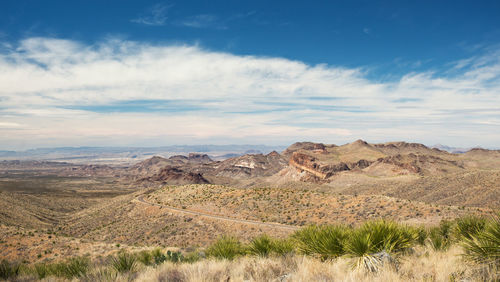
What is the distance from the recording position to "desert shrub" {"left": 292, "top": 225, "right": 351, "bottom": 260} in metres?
7.59

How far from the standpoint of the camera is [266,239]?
31.0 feet

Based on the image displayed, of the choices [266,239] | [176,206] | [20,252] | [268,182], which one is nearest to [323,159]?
[268,182]

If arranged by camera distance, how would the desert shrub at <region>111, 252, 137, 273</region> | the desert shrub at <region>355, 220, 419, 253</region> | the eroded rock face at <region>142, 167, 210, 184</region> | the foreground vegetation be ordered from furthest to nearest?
the eroded rock face at <region>142, 167, 210, 184</region>
the desert shrub at <region>111, 252, 137, 273</region>
the desert shrub at <region>355, 220, 419, 253</region>
the foreground vegetation

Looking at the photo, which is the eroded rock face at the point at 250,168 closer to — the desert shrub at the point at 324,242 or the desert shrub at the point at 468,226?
the desert shrub at the point at 468,226

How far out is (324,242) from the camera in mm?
7684

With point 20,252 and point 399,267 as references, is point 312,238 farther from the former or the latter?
point 20,252

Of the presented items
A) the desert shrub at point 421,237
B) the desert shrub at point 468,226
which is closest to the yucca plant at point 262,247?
the desert shrub at point 421,237

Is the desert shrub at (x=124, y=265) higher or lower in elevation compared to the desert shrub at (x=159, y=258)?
higher

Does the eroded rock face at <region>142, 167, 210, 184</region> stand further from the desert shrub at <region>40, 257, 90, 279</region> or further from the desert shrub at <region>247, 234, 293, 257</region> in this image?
the desert shrub at <region>247, 234, 293, 257</region>

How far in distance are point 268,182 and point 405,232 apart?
13153 centimetres

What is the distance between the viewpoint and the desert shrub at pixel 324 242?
24.9 ft

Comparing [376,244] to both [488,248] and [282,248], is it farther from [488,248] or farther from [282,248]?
[282,248]

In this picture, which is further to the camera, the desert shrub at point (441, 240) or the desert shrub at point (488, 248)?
the desert shrub at point (441, 240)

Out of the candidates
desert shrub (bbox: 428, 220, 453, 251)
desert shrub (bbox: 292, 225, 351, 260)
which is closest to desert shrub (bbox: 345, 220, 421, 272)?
desert shrub (bbox: 292, 225, 351, 260)
